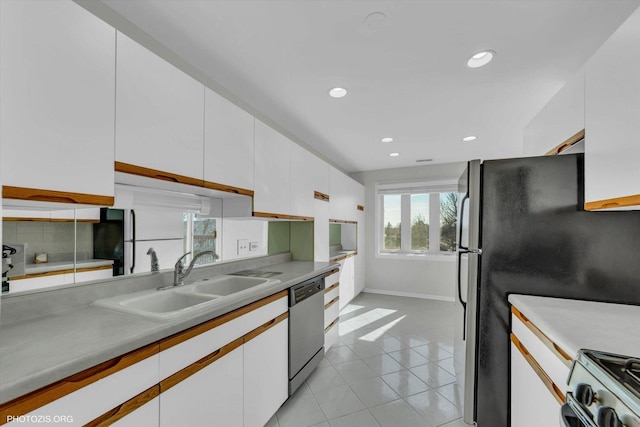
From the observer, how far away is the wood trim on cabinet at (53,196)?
0.86 metres

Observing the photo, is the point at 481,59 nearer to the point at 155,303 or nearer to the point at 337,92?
the point at 337,92

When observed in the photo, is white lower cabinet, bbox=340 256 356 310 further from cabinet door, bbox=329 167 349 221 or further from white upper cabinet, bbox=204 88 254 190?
white upper cabinet, bbox=204 88 254 190

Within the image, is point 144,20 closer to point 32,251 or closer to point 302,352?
point 32,251

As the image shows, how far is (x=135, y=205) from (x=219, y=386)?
108cm

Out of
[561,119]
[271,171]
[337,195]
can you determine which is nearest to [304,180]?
[271,171]

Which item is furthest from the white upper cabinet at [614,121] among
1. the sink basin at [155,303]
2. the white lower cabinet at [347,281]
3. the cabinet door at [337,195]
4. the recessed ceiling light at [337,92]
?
the white lower cabinet at [347,281]

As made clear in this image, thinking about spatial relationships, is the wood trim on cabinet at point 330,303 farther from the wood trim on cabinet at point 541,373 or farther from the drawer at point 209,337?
the wood trim on cabinet at point 541,373

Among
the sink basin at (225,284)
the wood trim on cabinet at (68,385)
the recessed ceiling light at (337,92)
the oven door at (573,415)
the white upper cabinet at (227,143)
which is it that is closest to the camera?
the wood trim on cabinet at (68,385)

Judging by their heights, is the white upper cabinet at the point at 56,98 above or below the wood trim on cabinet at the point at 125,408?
above

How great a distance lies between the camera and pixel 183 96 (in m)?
1.45

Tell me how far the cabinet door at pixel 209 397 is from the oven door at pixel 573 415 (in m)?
1.34

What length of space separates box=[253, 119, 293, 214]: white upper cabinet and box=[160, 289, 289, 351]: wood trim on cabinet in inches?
28.1

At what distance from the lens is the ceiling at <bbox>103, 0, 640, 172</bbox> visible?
136 centimetres

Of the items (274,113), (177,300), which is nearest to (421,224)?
(274,113)
